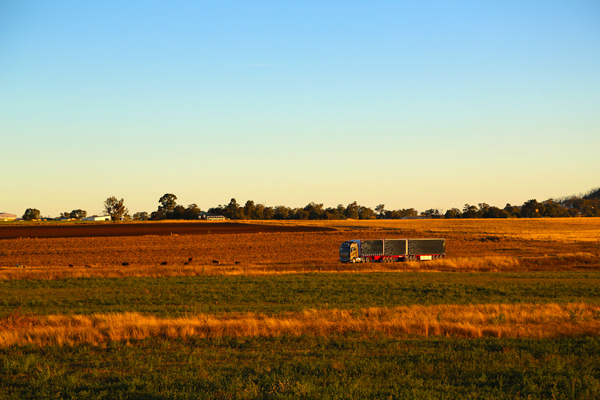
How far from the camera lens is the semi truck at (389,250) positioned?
6031cm

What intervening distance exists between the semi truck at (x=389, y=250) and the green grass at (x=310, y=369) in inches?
1785

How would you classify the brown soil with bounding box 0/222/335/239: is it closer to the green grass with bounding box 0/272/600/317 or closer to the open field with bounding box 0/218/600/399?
the green grass with bounding box 0/272/600/317

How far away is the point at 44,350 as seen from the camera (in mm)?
13977

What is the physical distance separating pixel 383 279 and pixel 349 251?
58.4 ft

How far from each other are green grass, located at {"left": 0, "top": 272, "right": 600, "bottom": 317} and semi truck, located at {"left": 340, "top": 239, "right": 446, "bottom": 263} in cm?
1489

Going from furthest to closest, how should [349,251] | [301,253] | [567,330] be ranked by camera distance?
[301,253]
[349,251]
[567,330]

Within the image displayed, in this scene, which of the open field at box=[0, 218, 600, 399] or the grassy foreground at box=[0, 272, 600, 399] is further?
the open field at box=[0, 218, 600, 399]

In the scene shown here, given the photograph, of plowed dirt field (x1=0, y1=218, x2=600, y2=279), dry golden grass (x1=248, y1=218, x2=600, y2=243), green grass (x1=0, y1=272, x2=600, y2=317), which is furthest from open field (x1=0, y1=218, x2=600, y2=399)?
dry golden grass (x1=248, y1=218, x2=600, y2=243)

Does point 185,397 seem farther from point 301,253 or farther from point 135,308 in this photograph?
point 301,253

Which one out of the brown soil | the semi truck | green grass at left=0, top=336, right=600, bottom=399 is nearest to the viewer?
green grass at left=0, top=336, right=600, bottom=399

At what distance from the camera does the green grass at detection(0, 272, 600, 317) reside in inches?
1094

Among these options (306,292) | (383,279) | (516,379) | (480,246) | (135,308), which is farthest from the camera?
(480,246)

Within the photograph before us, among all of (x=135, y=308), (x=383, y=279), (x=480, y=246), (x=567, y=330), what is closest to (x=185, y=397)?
(x=567, y=330)

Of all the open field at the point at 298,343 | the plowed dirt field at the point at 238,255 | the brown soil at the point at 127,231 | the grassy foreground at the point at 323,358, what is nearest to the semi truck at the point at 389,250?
the plowed dirt field at the point at 238,255
